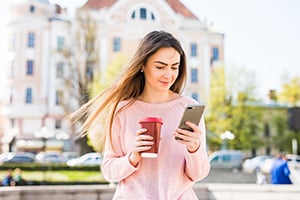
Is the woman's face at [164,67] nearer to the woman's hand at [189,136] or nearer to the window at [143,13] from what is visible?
the woman's hand at [189,136]

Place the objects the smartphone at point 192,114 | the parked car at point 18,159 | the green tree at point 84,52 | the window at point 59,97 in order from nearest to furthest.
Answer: the smartphone at point 192,114
the parked car at point 18,159
the green tree at point 84,52
the window at point 59,97

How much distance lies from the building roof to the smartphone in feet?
57.9

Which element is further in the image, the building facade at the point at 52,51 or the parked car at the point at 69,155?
the building facade at the point at 52,51

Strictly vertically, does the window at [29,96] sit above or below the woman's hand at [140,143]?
above

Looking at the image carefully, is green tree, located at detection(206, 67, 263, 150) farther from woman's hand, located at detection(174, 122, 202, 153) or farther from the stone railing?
woman's hand, located at detection(174, 122, 202, 153)

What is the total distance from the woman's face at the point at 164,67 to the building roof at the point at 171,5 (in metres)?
17.5

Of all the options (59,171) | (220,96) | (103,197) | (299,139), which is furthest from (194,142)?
(299,139)

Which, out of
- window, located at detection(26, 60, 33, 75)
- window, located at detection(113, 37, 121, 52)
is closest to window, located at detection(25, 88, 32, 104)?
window, located at detection(26, 60, 33, 75)

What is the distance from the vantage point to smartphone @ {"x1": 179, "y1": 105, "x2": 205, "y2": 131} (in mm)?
941

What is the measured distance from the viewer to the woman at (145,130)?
3.35 feet

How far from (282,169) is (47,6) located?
1614 cm

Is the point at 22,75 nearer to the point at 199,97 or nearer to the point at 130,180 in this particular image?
the point at 199,97

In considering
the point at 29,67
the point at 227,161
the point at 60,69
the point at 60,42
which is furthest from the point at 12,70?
the point at 227,161

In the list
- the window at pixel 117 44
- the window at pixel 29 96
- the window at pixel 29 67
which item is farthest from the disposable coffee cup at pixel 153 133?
the window at pixel 29 67
